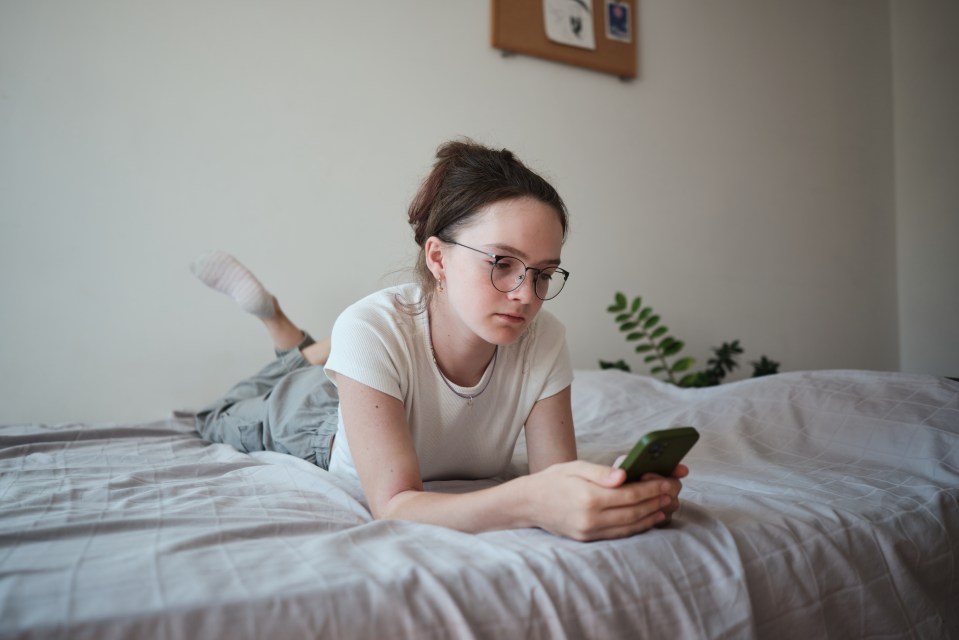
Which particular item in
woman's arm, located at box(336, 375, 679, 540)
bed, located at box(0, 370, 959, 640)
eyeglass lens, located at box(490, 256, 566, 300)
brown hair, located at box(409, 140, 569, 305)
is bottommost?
bed, located at box(0, 370, 959, 640)

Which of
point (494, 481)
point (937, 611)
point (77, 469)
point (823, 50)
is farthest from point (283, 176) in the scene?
point (823, 50)

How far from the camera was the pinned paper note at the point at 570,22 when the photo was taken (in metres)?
2.56

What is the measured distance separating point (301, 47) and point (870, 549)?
2.11 metres

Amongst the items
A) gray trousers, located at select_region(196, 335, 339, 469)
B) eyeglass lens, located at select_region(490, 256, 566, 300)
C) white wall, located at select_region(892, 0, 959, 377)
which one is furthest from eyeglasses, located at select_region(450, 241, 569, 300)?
white wall, located at select_region(892, 0, 959, 377)

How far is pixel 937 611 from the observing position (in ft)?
3.18

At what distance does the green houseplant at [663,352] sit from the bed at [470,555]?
105cm

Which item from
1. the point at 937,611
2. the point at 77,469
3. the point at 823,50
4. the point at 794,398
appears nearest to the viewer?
the point at 937,611

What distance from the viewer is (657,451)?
0.77m

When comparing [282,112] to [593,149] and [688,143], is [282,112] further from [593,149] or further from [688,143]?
[688,143]

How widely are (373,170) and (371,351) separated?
1460mm

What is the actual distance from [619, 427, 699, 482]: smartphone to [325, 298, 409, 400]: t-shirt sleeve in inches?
15.0

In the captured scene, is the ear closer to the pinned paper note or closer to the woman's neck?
the woman's neck

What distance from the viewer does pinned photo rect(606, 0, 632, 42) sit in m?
2.70

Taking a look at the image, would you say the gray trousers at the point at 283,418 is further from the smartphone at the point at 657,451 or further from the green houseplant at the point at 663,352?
the green houseplant at the point at 663,352
